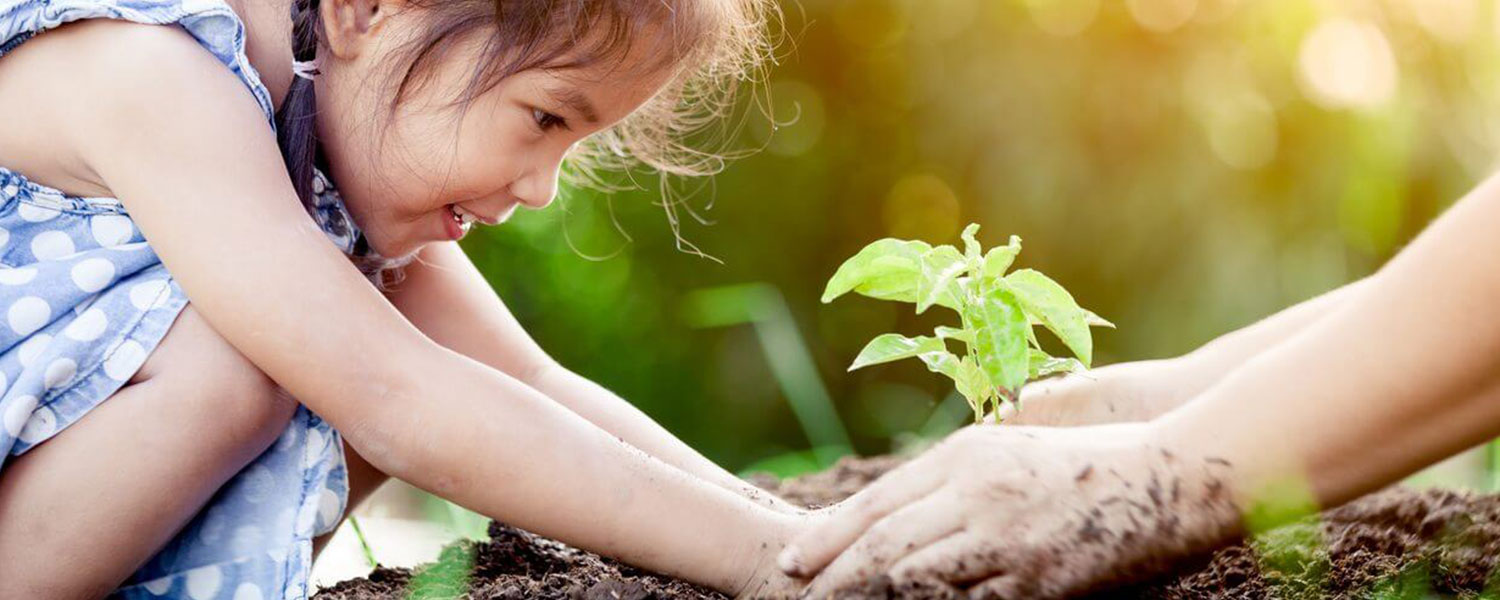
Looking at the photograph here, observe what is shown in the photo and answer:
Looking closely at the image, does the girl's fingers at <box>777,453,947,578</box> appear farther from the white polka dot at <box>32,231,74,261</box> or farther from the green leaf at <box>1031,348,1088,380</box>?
the white polka dot at <box>32,231,74,261</box>

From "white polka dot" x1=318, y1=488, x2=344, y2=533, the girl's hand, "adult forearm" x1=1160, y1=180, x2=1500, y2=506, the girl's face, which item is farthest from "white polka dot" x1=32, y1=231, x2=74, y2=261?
"adult forearm" x1=1160, y1=180, x2=1500, y2=506

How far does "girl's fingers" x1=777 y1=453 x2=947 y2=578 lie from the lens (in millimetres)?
1329

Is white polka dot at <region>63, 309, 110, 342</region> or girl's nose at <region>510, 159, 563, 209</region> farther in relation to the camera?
girl's nose at <region>510, 159, 563, 209</region>

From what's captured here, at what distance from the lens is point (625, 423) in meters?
1.99

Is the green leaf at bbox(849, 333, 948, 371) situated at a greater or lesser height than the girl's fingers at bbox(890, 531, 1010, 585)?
greater

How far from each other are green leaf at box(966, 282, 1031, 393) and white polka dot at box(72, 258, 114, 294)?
1.00m

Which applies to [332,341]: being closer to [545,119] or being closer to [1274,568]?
[545,119]

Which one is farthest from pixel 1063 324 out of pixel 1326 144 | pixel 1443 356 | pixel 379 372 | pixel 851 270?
pixel 1326 144

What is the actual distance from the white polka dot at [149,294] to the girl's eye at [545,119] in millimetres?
480

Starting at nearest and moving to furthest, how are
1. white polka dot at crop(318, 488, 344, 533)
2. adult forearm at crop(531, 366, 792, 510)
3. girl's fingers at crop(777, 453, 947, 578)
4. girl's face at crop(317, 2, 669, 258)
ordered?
girl's fingers at crop(777, 453, 947, 578) → girl's face at crop(317, 2, 669, 258) → white polka dot at crop(318, 488, 344, 533) → adult forearm at crop(531, 366, 792, 510)

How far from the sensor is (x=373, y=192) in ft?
5.77

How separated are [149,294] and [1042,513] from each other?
1.04 meters

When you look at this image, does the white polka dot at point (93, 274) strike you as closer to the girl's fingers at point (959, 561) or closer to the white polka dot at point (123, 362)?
the white polka dot at point (123, 362)

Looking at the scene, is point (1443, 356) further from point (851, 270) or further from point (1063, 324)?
point (851, 270)
